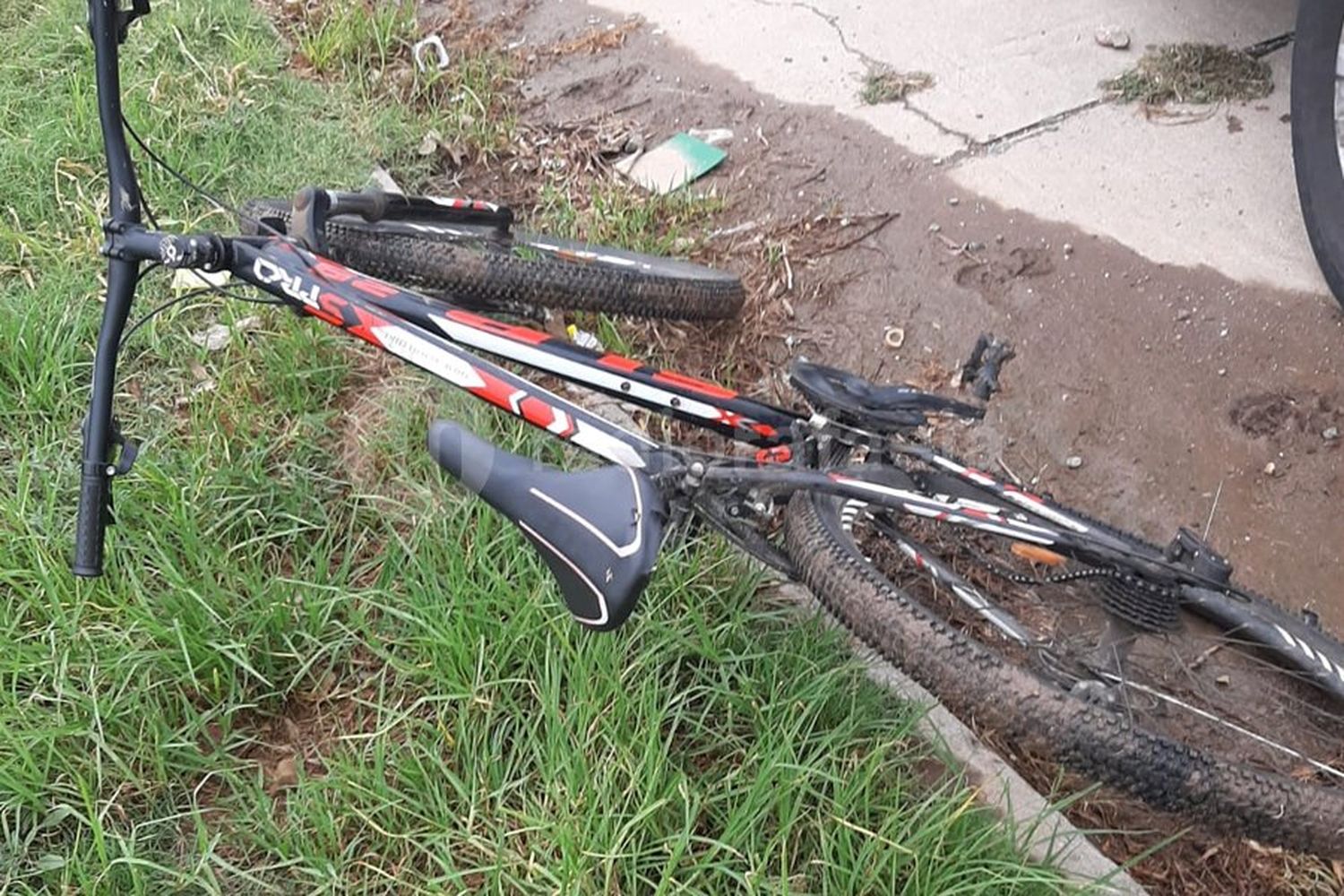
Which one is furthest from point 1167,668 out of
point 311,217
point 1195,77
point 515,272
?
point 1195,77

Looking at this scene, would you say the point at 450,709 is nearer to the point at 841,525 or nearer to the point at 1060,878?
the point at 841,525

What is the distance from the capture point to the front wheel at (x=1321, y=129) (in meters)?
2.65

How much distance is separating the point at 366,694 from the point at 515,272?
36.8 inches

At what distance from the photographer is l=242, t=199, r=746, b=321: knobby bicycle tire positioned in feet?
7.79

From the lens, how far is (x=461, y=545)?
2385 millimetres

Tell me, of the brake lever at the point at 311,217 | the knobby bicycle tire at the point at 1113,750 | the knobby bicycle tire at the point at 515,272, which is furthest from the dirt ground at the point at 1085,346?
the brake lever at the point at 311,217

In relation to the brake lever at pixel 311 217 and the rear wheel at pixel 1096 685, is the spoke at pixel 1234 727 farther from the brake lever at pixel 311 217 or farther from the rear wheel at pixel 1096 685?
the brake lever at pixel 311 217

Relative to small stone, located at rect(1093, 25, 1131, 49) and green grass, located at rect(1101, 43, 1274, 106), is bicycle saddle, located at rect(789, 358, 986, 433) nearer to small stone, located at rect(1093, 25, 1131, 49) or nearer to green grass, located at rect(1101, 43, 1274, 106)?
→ green grass, located at rect(1101, 43, 1274, 106)

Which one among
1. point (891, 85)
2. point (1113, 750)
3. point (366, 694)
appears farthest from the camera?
point (891, 85)

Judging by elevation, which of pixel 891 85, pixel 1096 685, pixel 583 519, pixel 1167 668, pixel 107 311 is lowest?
pixel 1167 668

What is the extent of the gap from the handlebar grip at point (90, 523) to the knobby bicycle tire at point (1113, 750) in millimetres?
1437

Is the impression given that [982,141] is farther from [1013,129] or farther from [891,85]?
[891,85]

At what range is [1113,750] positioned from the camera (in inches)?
60.1

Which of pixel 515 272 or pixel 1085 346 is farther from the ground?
pixel 515 272
